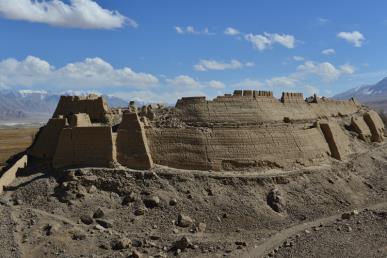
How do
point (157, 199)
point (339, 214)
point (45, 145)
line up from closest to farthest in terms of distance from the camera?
point (157, 199)
point (339, 214)
point (45, 145)

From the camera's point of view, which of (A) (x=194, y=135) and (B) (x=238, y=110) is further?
(B) (x=238, y=110)

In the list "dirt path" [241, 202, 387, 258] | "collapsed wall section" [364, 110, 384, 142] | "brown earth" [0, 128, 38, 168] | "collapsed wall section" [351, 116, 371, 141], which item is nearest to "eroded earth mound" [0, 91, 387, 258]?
"dirt path" [241, 202, 387, 258]

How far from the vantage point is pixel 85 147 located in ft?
83.4

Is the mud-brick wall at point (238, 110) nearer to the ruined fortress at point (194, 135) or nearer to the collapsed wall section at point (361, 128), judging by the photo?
the ruined fortress at point (194, 135)

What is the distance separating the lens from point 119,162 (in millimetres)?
25125

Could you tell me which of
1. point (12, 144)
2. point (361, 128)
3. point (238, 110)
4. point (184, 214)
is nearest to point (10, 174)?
point (184, 214)

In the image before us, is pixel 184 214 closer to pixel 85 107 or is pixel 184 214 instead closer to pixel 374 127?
pixel 85 107

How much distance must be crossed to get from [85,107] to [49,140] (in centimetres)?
282

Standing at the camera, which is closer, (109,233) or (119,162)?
(109,233)

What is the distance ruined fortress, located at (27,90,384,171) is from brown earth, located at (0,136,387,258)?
32.0 inches

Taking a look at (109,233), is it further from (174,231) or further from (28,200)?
(28,200)

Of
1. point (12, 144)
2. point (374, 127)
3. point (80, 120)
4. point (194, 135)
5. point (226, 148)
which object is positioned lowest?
point (12, 144)

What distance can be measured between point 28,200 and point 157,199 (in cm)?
592

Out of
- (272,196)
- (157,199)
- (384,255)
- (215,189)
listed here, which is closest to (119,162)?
(157,199)
